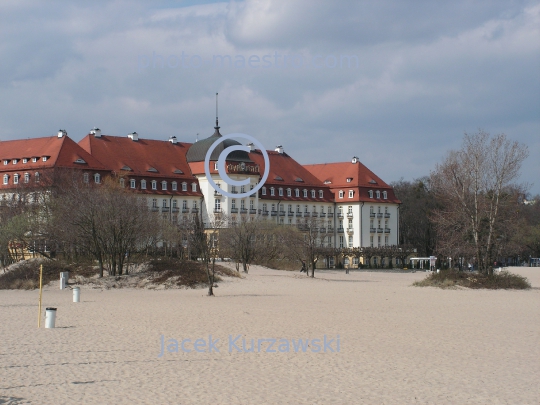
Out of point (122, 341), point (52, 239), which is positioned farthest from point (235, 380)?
point (52, 239)

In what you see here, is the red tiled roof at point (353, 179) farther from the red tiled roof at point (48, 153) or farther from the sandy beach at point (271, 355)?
the sandy beach at point (271, 355)

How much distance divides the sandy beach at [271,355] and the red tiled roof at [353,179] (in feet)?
231

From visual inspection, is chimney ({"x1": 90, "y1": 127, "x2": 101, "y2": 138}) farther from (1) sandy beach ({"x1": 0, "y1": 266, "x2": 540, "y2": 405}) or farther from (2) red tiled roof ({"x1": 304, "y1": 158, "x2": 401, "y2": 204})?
(1) sandy beach ({"x1": 0, "y1": 266, "x2": 540, "y2": 405})

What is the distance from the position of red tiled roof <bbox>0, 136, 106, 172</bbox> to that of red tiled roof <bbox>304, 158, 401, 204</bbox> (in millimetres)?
34785

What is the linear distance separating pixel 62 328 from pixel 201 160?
70088 mm

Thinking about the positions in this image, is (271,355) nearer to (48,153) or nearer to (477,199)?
(477,199)

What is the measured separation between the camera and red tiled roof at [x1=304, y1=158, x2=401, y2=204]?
103m

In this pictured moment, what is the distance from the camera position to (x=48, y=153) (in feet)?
263

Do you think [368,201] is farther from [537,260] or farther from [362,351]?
[362,351]

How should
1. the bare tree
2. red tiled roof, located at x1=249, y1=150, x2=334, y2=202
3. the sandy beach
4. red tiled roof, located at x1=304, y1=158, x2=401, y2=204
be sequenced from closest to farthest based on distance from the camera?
the sandy beach → the bare tree → red tiled roof, located at x1=249, y1=150, x2=334, y2=202 → red tiled roof, located at x1=304, y1=158, x2=401, y2=204

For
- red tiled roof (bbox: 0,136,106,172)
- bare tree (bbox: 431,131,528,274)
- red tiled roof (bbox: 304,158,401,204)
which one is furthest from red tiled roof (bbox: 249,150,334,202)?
bare tree (bbox: 431,131,528,274)

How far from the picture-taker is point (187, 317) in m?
25.9

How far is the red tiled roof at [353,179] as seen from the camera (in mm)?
102750

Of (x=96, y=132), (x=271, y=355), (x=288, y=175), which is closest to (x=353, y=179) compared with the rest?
(x=288, y=175)
